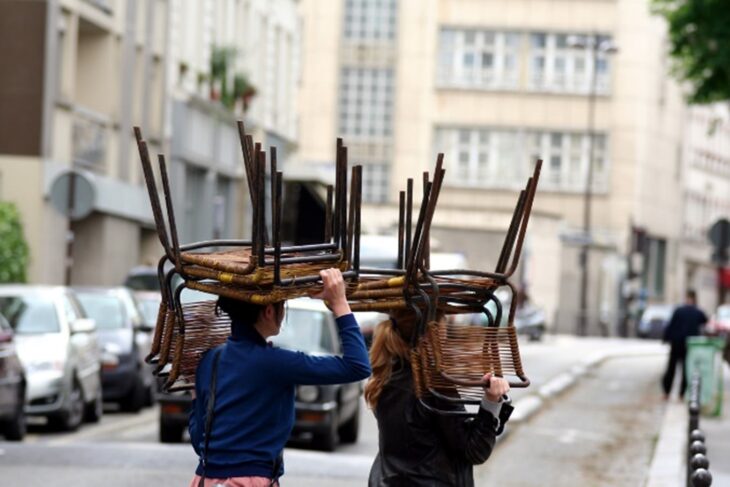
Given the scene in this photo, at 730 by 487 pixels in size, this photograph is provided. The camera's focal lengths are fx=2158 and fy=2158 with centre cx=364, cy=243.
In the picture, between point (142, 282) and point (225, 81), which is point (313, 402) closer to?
point (142, 282)

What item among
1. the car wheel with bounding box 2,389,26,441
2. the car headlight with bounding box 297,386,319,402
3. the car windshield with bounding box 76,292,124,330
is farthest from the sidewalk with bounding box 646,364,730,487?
the car windshield with bounding box 76,292,124,330

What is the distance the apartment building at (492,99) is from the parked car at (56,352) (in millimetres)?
65790

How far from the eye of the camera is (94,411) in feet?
80.9

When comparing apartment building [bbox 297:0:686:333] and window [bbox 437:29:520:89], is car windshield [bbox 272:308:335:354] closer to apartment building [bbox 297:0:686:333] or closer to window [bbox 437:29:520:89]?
apartment building [bbox 297:0:686:333]

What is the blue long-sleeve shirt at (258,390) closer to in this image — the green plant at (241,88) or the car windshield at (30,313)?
the car windshield at (30,313)

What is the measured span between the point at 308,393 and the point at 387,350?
40.8 feet

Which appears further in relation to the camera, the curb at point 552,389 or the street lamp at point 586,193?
the street lamp at point 586,193

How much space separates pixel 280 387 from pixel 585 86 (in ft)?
275

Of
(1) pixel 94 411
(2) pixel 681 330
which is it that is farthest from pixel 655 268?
(1) pixel 94 411

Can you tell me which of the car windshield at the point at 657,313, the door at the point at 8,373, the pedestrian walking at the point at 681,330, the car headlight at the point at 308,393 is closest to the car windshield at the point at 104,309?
the door at the point at 8,373

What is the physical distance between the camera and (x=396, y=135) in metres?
91.2

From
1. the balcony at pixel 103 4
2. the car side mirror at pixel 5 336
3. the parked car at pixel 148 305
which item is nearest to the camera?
the car side mirror at pixel 5 336

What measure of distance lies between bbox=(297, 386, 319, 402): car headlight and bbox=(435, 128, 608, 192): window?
69789 millimetres

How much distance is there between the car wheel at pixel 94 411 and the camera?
80.5ft
